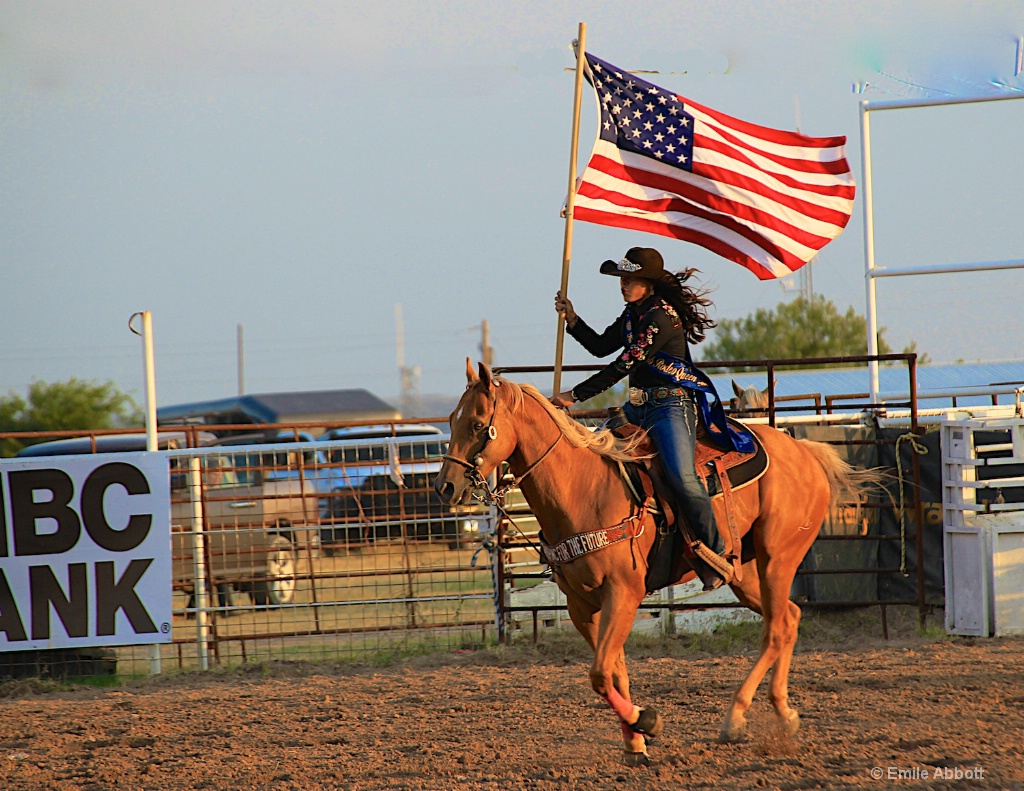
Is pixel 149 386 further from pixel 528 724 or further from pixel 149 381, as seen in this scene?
pixel 528 724

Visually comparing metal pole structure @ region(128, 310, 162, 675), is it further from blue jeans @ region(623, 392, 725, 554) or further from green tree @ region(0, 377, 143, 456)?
green tree @ region(0, 377, 143, 456)

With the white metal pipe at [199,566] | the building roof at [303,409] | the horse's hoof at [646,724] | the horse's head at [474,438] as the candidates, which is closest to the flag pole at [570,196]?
the horse's head at [474,438]

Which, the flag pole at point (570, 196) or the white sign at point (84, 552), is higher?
the flag pole at point (570, 196)

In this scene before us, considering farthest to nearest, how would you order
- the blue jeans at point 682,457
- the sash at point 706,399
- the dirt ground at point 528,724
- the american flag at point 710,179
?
the american flag at point 710,179 → the sash at point 706,399 → the blue jeans at point 682,457 → the dirt ground at point 528,724

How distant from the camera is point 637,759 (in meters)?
5.21

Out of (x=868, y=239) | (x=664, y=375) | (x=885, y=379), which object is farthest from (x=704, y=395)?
(x=885, y=379)

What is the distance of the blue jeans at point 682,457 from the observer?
5.52m

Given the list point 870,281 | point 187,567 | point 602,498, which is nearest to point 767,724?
point 602,498

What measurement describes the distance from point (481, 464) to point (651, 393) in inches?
44.9

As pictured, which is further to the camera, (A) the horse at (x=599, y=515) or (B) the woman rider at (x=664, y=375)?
A: (B) the woman rider at (x=664, y=375)

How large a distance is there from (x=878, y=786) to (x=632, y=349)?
93.3 inches

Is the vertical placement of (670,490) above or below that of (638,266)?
below

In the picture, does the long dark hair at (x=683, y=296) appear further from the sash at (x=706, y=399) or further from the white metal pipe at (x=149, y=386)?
the white metal pipe at (x=149, y=386)

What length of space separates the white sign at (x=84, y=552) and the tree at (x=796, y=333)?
4766cm
